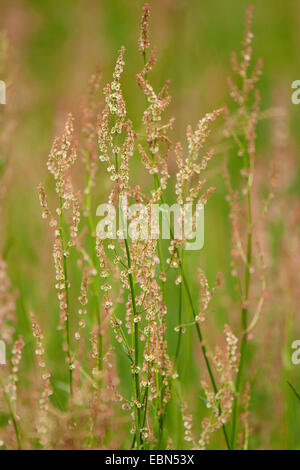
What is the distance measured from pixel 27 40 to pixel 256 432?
389 centimetres

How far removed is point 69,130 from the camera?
1.22 meters

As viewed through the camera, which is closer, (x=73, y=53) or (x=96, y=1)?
(x=73, y=53)

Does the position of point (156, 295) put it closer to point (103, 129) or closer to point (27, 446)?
point (103, 129)

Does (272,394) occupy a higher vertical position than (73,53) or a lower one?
lower

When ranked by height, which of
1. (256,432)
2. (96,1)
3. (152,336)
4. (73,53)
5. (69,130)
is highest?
(96,1)

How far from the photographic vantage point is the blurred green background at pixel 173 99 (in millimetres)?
1979

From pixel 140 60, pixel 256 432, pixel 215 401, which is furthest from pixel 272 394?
pixel 140 60

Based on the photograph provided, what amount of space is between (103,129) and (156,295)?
348 millimetres

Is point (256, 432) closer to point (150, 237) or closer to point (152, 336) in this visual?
point (152, 336)

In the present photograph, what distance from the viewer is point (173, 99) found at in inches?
129

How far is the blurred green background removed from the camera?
1979 millimetres
